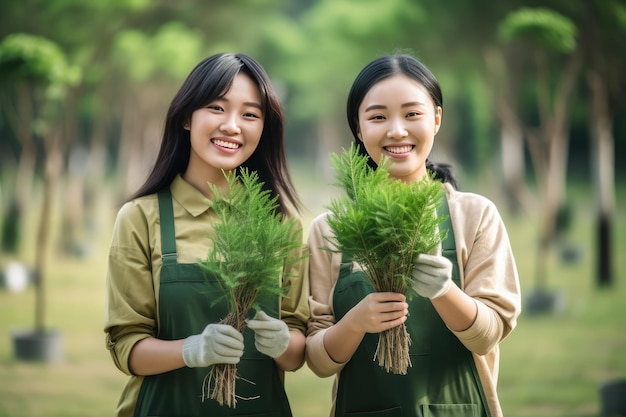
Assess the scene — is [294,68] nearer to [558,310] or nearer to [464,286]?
[558,310]

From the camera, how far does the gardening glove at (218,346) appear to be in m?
1.95

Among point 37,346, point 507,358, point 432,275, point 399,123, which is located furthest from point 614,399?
point 37,346

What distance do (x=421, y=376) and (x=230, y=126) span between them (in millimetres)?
898

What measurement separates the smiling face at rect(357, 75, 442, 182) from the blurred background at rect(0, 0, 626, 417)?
12.1 inches

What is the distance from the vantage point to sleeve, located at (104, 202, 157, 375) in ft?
7.10

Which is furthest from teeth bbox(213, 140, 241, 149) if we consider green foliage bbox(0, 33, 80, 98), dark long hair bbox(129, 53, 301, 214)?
green foliage bbox(0, 33, 80, 98)

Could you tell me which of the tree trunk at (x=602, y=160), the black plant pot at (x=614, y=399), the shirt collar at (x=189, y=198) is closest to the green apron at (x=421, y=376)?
the shirt collar at (x=189, y=198)

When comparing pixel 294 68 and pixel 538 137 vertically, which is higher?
pixel 294 68

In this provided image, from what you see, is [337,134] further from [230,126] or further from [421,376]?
[421,376]

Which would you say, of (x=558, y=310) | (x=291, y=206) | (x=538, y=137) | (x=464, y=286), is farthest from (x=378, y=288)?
(x=538, y=137)

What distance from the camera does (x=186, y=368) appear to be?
2203 mm

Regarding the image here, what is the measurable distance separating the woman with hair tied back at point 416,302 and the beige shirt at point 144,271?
8 centimetres

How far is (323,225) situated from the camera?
2375mm

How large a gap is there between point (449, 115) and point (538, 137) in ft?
22.2
